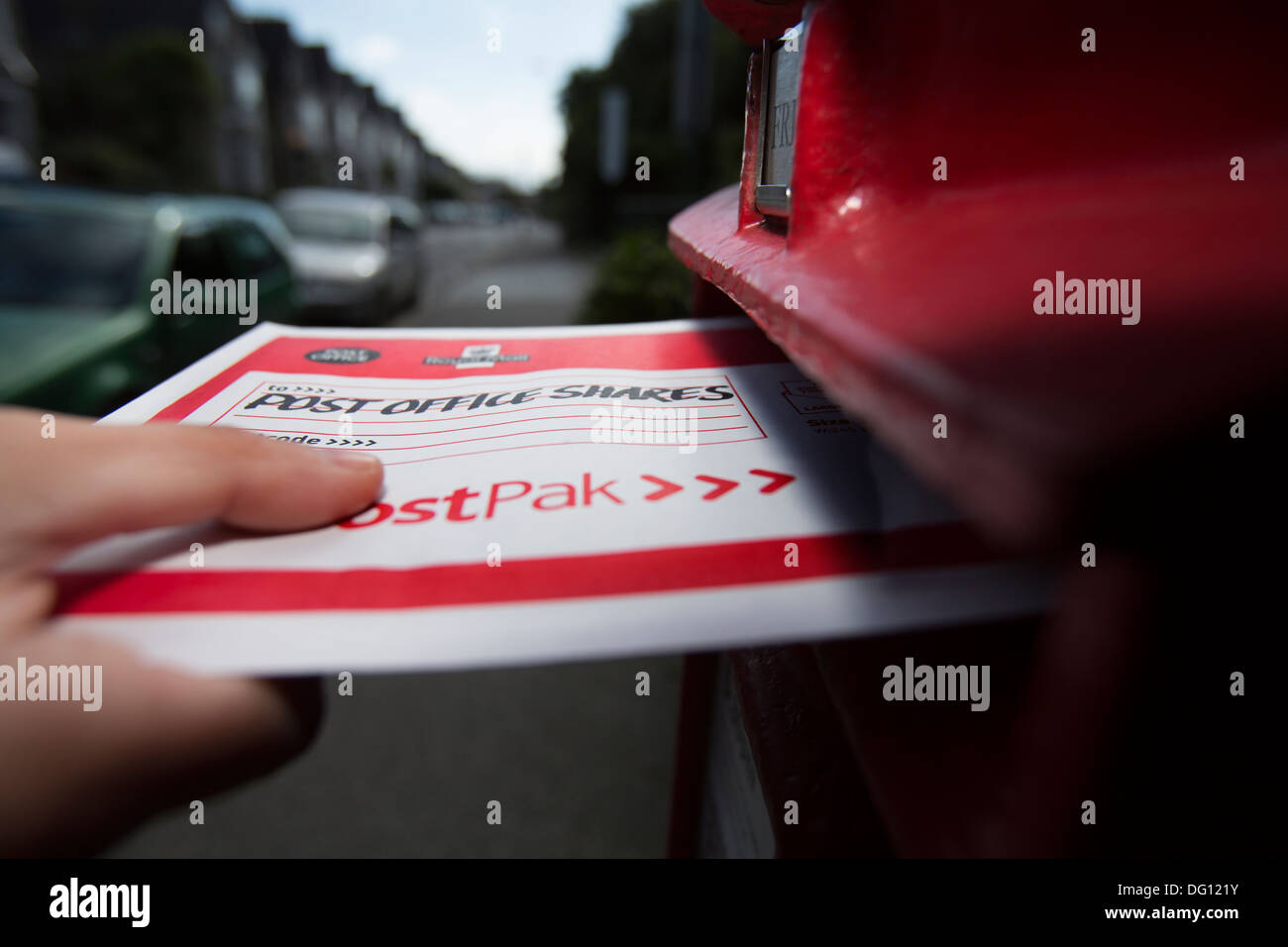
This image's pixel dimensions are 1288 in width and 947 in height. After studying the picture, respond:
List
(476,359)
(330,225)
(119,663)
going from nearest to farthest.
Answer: (119,663) → (476,359) → (330,225)

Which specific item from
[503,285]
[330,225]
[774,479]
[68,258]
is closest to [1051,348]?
[774,479]

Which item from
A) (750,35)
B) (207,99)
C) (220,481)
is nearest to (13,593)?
(220,481)

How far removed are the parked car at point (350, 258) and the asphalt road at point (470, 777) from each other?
247 inches

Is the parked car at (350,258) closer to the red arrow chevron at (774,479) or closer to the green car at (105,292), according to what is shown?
the green car at (105,292)

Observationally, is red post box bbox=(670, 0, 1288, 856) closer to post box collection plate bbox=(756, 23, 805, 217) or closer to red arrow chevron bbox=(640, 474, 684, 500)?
post box collection plate bbox=(756, 23, 805, 217)

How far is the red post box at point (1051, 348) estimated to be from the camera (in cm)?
31

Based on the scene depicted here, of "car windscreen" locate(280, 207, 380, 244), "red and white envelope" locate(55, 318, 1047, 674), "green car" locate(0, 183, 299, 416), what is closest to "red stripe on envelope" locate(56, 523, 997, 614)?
"red and white envelope" locate(55, 318, 1047, 674)

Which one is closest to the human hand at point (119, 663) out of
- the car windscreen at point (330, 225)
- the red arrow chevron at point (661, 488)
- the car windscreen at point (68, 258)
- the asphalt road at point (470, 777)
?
the red arrow chevron at point (661, 488)

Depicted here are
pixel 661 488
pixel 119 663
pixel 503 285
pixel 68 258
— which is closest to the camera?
pixel 119 663

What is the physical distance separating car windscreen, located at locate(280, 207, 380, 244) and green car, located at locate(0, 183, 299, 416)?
179 inches

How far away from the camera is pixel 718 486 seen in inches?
26.4

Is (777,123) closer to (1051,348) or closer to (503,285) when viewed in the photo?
(1051,348)

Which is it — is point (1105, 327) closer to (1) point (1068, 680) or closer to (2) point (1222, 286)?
(2) point (1222, 286)

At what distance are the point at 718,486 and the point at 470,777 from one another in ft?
6.93
